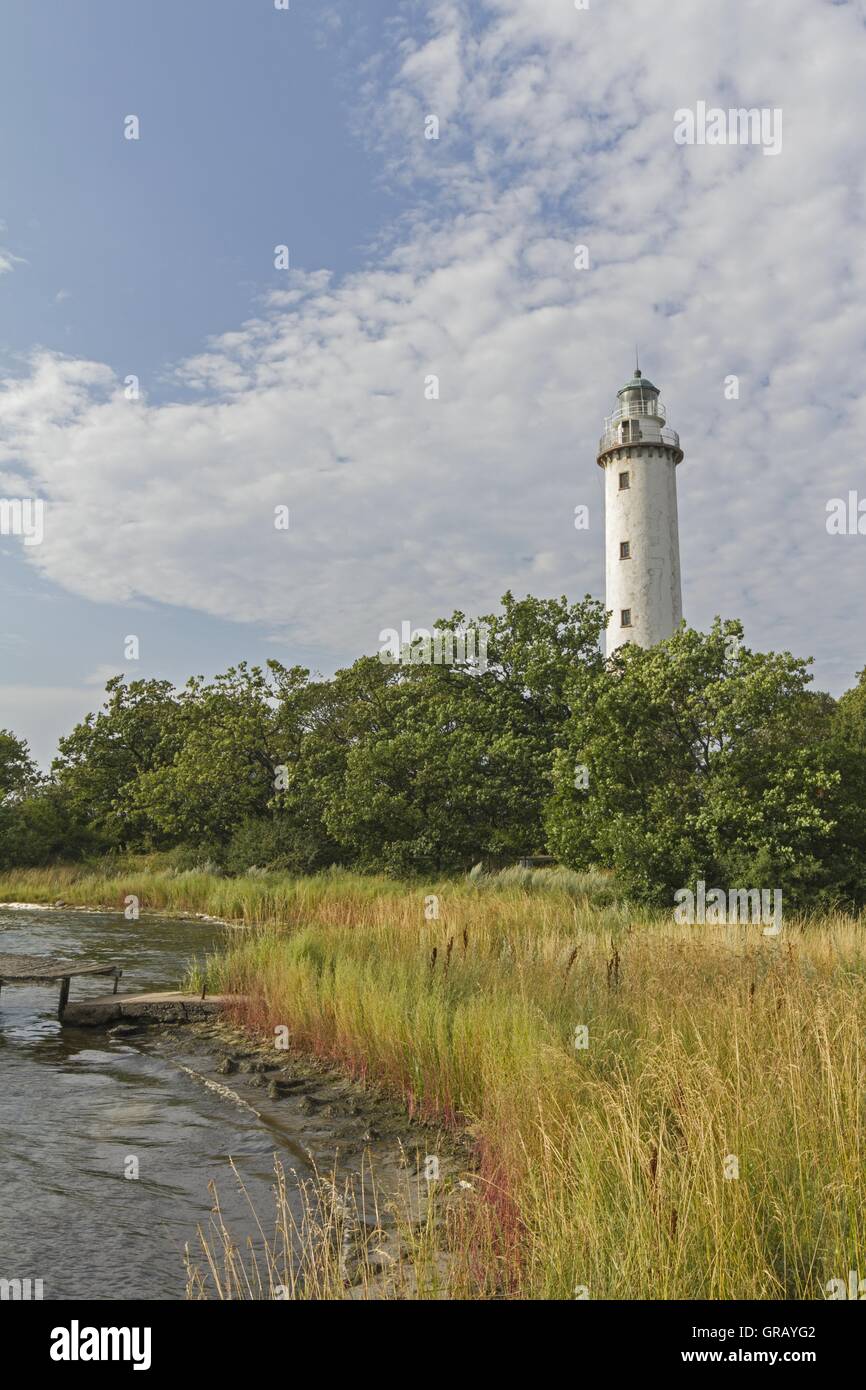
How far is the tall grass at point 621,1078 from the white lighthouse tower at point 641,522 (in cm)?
2543

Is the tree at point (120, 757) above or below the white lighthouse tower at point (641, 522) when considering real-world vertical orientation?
below

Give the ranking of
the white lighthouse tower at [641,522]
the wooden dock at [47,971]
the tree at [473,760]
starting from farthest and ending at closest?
1. the white lighthouse tower at [641,522]
2. the tree at [473,760]
3. the wooden dock at [47,971]

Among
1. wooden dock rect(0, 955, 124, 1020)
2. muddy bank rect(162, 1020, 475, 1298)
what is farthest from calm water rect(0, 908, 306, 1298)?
wooden dock rect(0, 955, 124, 1020)

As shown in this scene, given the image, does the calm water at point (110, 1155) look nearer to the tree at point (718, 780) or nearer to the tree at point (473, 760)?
the tree at point (718, 780)

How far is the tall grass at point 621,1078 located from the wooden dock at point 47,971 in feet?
5.79

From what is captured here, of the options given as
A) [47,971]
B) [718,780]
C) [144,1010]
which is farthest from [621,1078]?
[718,780]

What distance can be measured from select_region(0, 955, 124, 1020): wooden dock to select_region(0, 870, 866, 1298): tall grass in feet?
5.79

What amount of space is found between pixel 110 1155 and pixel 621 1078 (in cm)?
400

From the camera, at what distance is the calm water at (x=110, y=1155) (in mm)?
5230

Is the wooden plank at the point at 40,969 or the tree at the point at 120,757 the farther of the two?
the tree at the point at 120,757

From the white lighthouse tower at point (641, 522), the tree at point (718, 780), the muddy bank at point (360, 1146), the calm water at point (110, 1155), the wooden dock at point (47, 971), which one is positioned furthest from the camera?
the white lighthouse tower at point (641, 522)

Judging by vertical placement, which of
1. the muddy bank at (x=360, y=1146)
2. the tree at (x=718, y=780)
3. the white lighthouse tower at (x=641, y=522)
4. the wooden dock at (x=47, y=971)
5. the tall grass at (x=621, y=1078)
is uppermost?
the white lighthouse tower at (x=641, y=522)

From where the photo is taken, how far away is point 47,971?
41.5 ft

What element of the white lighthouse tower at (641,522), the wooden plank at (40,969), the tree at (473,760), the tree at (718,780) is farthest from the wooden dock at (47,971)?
the white lighthouse tower at (641,522)
